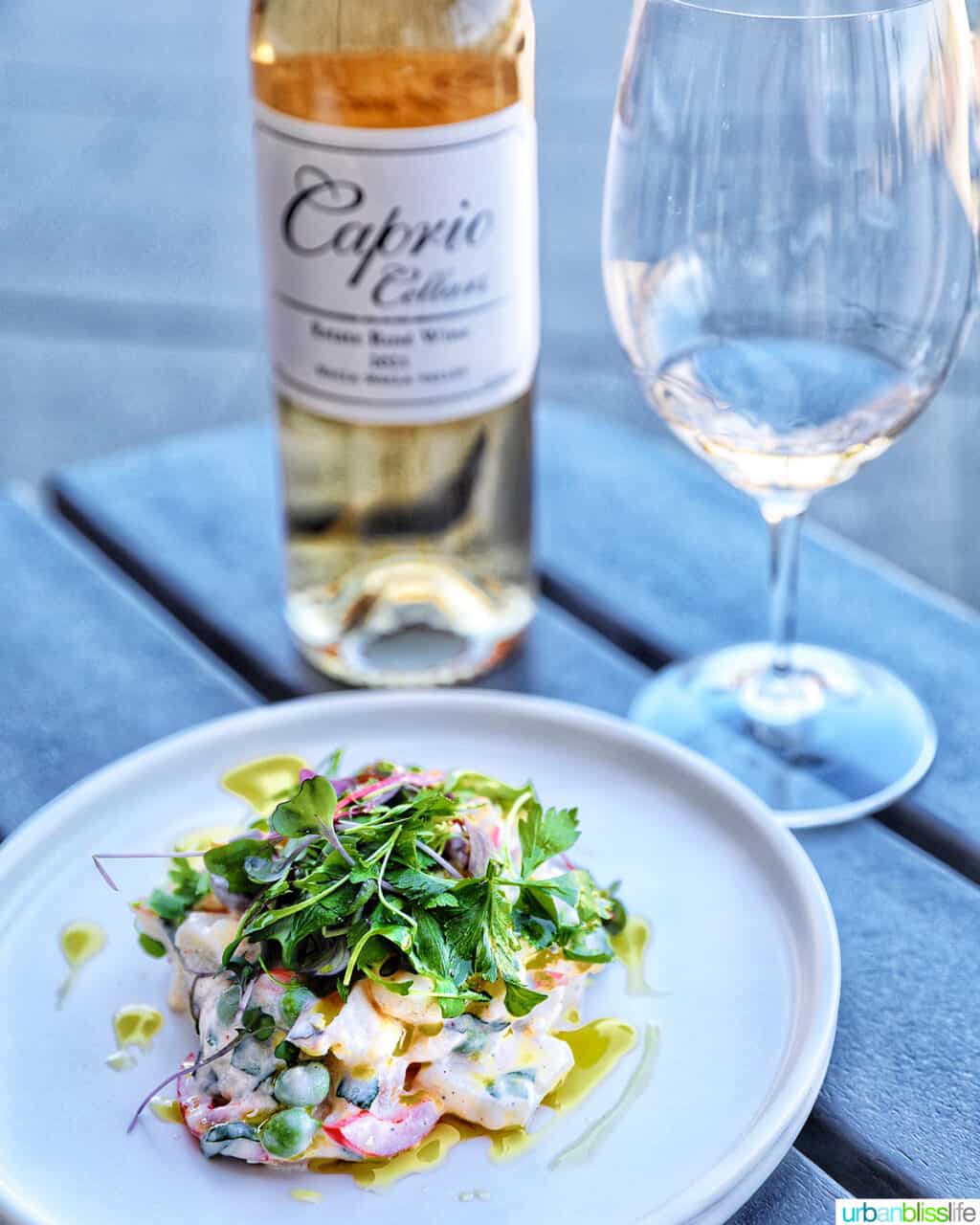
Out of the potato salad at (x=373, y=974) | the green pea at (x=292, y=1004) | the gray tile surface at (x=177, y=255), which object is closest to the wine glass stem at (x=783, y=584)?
the potato salad at (x=373, y=974)

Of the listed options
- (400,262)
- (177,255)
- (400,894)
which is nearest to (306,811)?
(400,894)

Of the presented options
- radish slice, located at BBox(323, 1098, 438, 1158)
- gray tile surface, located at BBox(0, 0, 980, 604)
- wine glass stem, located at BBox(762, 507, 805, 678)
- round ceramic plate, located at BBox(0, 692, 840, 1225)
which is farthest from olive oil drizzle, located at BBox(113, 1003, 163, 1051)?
gray tile surface, located at BBox(0, 0, 980, 604)

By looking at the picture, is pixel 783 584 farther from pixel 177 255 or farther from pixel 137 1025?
pixel 177 255

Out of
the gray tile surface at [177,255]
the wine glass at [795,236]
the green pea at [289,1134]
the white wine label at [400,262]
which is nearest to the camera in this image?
the green pea at [289,1134]

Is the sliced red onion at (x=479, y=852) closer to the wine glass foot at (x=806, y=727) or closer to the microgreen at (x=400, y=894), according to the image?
the microgreen at (x=400, y=894)

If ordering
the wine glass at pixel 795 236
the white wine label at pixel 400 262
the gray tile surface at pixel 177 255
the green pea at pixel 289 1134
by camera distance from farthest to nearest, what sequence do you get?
the gray tile surface at pixel 177 255 < the white wine label at pixel 400 262 < the wine glass at pixel 795 236 < the green pea at pixel 289 1134

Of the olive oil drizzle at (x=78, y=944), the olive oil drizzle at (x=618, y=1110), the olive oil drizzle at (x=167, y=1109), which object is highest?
the olive oil drizzle at (x=618, y=1110)

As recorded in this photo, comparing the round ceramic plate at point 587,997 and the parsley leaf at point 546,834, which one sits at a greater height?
the parsley leaf at point 546,834
